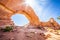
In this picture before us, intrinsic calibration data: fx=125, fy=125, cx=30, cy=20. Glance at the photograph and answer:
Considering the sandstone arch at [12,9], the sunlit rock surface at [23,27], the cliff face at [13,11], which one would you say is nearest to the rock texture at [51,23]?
the sunlit rock surface at [23,27]

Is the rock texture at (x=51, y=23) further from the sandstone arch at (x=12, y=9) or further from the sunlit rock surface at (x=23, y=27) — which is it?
the sandstone arch at (x=12, y=9)

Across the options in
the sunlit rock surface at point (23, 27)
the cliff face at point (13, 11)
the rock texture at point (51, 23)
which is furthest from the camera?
the rock texture at point (51, 23)

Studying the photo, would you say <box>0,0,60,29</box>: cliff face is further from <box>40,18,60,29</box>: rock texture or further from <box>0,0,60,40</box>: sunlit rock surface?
<box>40,18,60,29</box>: rock texture

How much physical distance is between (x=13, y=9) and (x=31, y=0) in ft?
4.18

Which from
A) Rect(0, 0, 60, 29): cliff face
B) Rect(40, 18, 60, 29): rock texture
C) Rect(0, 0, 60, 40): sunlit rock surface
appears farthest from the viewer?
Rect(40, 18, 60, 29): rock texture

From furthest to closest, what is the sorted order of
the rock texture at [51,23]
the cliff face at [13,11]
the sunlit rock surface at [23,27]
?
the rock texture at [51,23]
the cliff face at [13,11]
the sunlit rock surface at [23,27]

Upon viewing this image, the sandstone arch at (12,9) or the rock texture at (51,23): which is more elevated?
the sandstone arch at (12,9)

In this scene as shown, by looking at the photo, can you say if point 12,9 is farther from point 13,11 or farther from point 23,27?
point 23,27

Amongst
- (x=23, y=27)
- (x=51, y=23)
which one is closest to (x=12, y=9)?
(x=23, y=27)

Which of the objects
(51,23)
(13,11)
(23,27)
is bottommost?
(23,27)

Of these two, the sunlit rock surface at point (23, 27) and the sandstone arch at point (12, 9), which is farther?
the sandstone arch at point (12, 9)

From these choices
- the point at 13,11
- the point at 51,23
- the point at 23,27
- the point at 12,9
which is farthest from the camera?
the point at 51,23

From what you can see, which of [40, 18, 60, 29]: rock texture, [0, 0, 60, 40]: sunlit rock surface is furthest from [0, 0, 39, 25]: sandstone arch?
[40, 18, 60, 29]: rock texture

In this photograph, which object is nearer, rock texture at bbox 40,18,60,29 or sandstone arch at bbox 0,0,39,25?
sandstone arch at bbox 0,0,39,25
